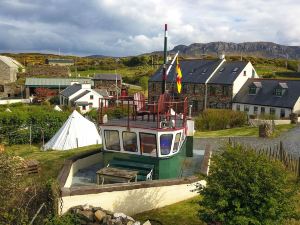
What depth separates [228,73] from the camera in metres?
54.9

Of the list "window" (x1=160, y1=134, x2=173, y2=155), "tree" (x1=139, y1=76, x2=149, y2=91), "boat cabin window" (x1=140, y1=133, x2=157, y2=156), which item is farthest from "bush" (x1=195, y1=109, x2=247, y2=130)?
"tree" (x1=139, y1=76, x2=149, y2=91)

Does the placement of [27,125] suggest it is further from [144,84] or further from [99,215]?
[144,84]

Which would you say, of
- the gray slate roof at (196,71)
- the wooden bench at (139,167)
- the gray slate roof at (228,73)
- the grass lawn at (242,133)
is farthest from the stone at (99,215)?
the gray slate roof at (196,71)

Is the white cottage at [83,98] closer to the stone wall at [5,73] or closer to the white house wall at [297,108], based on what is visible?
the white house wall at [297,108]

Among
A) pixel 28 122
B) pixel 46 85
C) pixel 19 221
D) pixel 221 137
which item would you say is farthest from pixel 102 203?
pixel 46 85

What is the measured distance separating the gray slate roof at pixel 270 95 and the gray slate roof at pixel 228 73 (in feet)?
7.60

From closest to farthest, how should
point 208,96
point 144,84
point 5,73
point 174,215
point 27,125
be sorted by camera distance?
point 174,215 < point 27,125 < point 208,96 < point 144,84 < point 5,73

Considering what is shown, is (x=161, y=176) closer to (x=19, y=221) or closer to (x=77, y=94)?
(x=19, y=221)

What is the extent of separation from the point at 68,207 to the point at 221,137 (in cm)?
2175

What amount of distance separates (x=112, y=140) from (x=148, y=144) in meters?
1.54

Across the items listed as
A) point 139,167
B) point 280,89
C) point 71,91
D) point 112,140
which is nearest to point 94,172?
point 112,140

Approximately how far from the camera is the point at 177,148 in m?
13.9

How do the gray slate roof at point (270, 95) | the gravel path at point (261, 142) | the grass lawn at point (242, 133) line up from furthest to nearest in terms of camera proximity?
the gray slate roof at point (270, 95) < the grass lawn at point (242, 133) < the gravel path at point (261, 142)

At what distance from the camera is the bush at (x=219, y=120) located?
126 ft
